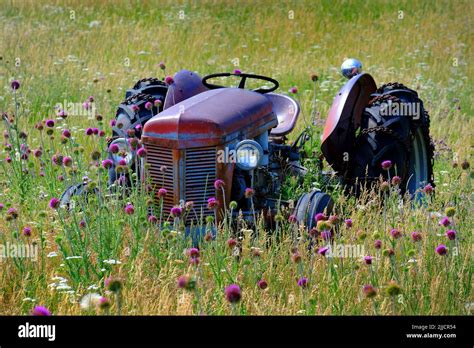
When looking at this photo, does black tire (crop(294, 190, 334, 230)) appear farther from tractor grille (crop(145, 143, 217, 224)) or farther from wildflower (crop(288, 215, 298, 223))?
tractor grille (crop(145, 143, 217, 224))

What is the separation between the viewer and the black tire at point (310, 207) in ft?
18.7

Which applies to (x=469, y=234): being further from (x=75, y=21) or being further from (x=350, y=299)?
(x=75, y=21)

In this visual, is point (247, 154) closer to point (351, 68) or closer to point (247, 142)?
point (247, 142)

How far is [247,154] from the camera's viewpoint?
5.61 meters

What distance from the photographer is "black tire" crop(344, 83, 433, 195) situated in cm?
659

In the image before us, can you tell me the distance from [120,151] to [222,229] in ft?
3.07

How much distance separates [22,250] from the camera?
5156 millimetres

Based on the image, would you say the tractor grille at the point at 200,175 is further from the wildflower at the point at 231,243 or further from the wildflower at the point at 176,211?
the wildflower at the point at 231,243

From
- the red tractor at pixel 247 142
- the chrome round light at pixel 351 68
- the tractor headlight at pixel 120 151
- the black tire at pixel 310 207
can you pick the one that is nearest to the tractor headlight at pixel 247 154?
the red tractor at pixel 247 142

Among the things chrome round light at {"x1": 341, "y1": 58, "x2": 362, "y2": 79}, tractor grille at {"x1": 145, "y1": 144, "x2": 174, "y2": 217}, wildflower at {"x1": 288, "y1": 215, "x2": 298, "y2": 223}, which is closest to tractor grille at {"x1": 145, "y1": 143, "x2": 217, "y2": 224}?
tractor grille at {"x1": 145, "y1": 144, "x2": 174, "y2": 217}

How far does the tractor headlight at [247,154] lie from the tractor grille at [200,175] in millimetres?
145

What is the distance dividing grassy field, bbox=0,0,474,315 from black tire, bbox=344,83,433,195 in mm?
262
